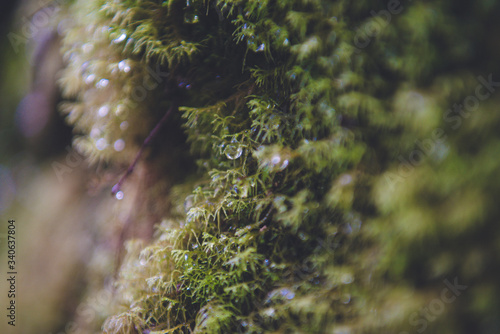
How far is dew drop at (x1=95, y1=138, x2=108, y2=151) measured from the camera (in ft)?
5.22

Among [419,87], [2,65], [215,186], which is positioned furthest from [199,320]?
[2,65]

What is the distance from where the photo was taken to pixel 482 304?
0.71m

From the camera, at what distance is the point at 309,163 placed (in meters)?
1.04

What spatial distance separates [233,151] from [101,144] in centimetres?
80

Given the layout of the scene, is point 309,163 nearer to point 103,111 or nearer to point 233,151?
point 233,151

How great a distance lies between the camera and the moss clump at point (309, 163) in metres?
0.79

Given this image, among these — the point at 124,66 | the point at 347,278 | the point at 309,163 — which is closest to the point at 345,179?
the point at 309,163

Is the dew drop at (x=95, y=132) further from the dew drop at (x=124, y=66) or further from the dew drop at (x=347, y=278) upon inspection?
the dew drop at (x=347, y=278)

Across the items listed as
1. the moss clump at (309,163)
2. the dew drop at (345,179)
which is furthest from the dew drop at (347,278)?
the dew drop at (345,179)

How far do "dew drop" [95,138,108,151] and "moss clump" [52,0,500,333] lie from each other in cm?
19

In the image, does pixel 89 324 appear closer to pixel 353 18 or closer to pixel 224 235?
pixel 224 235

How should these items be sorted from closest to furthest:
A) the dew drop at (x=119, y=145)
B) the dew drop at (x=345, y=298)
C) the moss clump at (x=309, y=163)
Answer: the moss clump at (x=309, y=163)
the dew drop at (x=345, y=298)
the dew drop at (x=119, y=145)

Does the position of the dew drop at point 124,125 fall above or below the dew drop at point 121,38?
below

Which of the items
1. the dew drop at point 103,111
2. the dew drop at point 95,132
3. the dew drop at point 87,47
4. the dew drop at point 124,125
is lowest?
the dew drop at point 95,132
